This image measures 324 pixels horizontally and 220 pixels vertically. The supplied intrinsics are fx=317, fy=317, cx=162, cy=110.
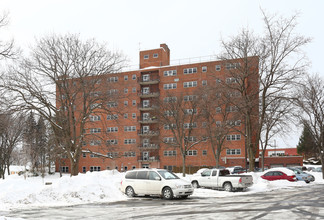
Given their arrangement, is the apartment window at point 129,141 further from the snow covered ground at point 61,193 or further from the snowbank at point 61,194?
the snowbank at point 61,194

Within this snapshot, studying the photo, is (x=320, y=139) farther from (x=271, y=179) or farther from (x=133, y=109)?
(x=133, y=109)

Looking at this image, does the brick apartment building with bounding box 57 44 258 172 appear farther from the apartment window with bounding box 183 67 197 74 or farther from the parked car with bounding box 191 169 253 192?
the parked car with bounding box 191 169 253 192

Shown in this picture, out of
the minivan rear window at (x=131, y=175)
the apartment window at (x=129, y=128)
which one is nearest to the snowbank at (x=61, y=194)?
the minivan rear window at (x=131, y=175)

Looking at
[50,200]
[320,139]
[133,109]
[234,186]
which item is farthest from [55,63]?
[133,109]

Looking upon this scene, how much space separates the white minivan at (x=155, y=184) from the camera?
17.8 meters

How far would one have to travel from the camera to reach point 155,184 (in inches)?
723

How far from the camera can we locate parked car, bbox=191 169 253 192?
22.3m

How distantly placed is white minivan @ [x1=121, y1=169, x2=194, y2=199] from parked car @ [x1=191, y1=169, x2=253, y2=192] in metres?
5.14

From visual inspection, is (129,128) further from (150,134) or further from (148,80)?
(148,80)

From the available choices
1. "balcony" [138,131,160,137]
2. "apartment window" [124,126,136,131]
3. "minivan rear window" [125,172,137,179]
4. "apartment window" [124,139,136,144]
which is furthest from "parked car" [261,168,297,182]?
"apartment window" [124,126,136,131]

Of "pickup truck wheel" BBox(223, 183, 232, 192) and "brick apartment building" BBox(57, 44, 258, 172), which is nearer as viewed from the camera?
"pickup truck wheel" BBox(223, 183, 232, 192)

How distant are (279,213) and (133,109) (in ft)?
196

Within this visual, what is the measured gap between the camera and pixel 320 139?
130 ft

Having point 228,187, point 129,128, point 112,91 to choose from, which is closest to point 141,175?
point 228,187
